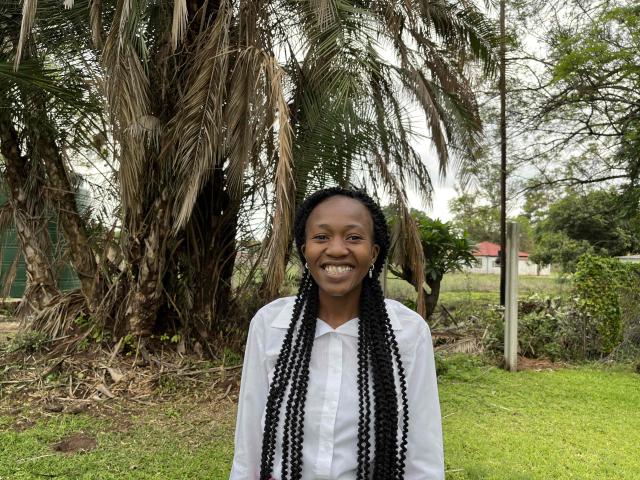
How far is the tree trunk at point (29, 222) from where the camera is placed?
595cm

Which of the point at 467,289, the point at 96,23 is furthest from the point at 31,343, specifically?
the point at 467,289

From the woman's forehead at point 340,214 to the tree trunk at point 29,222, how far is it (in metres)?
5.34

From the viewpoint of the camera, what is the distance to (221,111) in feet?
15.0

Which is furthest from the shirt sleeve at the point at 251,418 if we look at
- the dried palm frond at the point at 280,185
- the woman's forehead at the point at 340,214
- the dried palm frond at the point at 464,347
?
the dried palm frond at the point at 464,347

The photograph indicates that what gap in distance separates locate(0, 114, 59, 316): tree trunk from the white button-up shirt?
212 inches

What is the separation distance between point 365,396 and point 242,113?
336cm

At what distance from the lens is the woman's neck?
5.28 ft

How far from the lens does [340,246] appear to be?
1.53 m

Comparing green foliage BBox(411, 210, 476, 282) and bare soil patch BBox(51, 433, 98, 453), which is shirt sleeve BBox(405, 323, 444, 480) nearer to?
bare soil patch BBox(51, 433, 98, 453)

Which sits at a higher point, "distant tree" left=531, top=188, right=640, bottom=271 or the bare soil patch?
"distant tree" left=531, top=188, right=640, bottom=271

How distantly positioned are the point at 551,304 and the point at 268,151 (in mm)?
5585

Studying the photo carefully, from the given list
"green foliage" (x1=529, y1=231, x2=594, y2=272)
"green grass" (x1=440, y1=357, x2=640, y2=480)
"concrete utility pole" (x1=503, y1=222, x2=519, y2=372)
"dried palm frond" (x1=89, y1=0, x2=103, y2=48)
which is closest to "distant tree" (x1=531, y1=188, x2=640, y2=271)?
"green foliage" (x1=529, y1=231, x2=594, y2=272)

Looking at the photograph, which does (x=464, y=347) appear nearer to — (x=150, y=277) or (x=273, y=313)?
(x=150, y=277)

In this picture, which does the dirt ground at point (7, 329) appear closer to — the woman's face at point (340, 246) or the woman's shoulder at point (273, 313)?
the woman's shoulder at point (273, 313)
